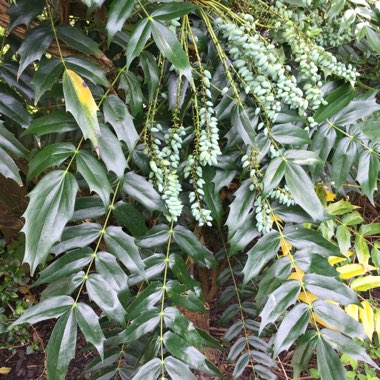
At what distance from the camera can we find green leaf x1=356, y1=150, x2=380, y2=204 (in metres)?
1.00

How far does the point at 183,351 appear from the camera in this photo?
877mm

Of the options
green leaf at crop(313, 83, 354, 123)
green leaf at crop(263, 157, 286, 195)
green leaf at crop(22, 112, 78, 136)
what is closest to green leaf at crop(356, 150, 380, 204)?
green leaf at crop(313, 83, 354, 123)

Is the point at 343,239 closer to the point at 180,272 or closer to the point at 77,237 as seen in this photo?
the point at 180,272

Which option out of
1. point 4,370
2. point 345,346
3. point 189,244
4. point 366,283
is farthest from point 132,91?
point 4,370

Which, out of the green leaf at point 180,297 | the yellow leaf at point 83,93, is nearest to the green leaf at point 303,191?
the green leaf at point 180,297

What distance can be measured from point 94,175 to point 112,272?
212mm

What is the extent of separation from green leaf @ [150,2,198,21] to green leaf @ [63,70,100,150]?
7.5 inches

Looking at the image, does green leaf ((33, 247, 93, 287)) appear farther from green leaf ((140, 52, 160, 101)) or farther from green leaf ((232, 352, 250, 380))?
green leaf ((232, 352, 250, 380))

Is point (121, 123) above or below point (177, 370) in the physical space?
above

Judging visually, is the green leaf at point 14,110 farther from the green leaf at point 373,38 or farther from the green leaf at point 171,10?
the green leaf at point 373,38

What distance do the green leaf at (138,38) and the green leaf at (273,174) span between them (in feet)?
1.19

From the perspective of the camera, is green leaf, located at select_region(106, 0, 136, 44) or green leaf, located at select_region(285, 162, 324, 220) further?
green leaf, located at select_region(285, 162, 324, 220)

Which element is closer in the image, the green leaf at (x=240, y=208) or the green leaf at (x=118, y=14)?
the green leaf at (x=118, y=14)

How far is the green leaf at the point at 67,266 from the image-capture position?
2.83 feet
